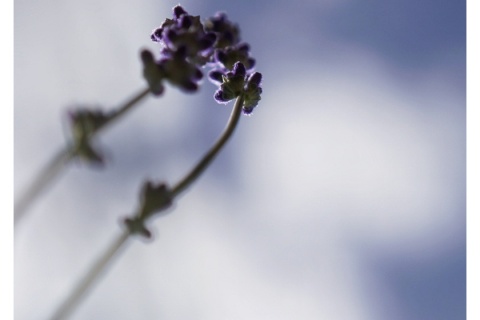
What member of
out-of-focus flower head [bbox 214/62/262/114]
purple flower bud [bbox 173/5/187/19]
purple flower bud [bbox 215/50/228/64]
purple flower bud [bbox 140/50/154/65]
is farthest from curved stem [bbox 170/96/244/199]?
purple flower bud [bbox 173/5/187/19]

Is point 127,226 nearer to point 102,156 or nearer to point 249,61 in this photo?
point 102,156

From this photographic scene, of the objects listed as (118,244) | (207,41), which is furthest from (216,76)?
(118,244)

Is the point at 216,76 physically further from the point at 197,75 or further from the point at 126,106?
the point at 126,106

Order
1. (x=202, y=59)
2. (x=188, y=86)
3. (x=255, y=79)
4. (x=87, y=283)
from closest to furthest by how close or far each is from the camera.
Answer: (x=87, y=283), (x=188, y=86), (x=202, y=59), (x=255, y=79)

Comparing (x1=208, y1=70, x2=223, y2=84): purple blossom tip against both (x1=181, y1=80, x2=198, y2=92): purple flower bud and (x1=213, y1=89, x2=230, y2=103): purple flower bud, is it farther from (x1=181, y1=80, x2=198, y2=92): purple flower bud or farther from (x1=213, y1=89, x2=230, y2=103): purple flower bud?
(x1=181, y1=80, x2=198, y2=92): purple flower bud

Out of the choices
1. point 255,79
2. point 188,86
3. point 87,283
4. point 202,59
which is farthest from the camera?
point 255,79

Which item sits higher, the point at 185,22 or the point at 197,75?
the point at 185,22

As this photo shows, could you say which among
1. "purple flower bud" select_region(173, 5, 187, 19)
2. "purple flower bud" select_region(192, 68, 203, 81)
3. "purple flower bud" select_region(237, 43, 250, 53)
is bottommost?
"purple flower bud" select_region(192, 68, 203, 81)

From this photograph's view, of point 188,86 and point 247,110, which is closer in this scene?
point 188,86

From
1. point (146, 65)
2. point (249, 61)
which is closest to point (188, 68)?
point (146, 65)
